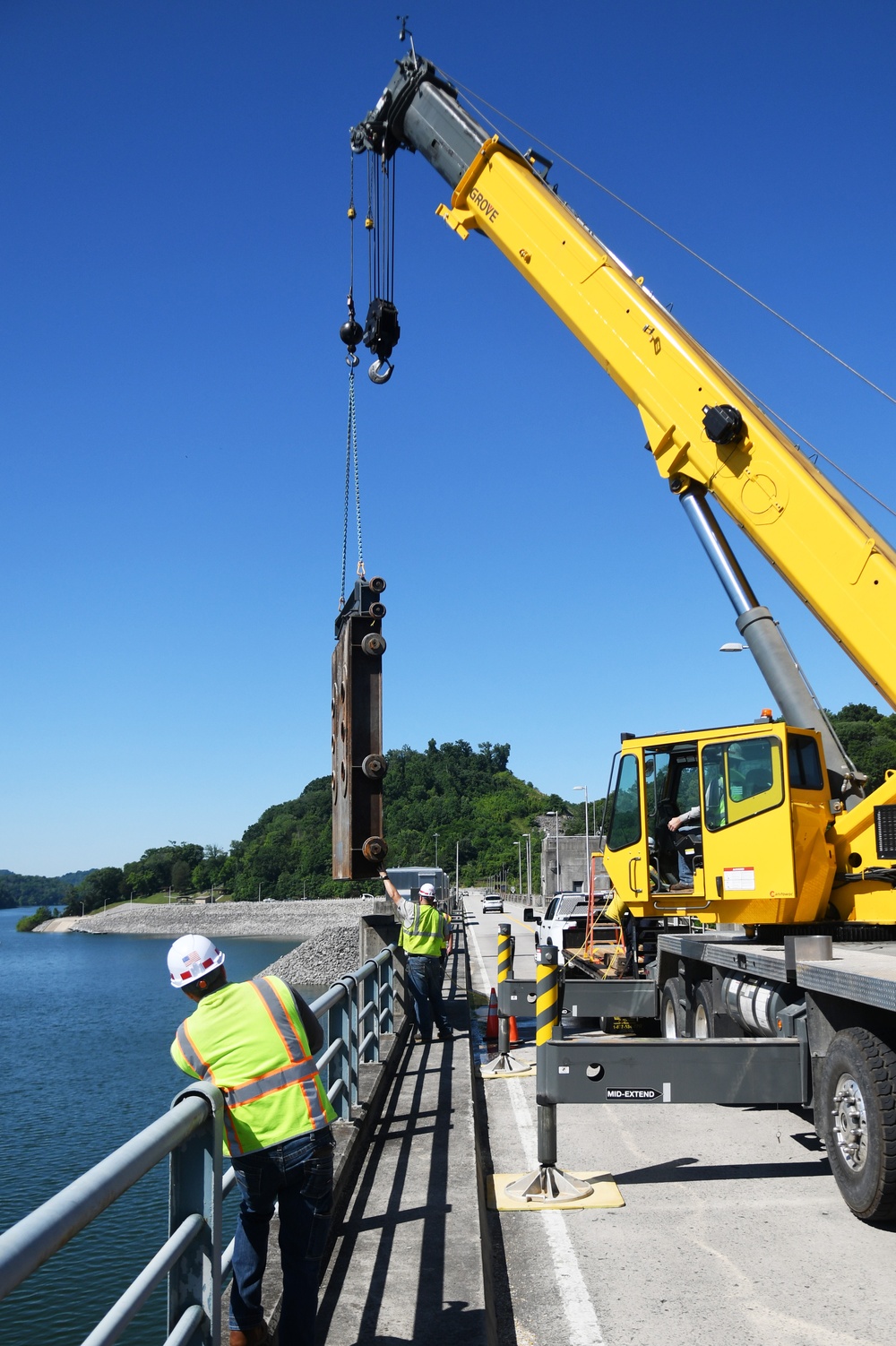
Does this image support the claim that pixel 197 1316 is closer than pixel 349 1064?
Yes

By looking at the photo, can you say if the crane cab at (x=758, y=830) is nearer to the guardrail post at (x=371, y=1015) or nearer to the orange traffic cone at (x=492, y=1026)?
the guardrail post at (x=371, y=1015)

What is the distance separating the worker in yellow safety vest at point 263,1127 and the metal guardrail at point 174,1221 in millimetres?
148

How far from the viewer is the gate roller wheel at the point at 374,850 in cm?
948

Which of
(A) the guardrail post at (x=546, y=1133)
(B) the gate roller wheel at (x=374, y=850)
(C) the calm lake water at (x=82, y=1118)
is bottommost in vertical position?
(C) the calm lake water at (x=82, y=1118)

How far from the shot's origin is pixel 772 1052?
718 centimetres

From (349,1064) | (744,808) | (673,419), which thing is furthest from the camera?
(673,419)

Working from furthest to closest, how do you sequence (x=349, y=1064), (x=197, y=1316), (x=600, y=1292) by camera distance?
(x=349, y=1064)
(x=600, y=1292)
(x=197, y=1316)

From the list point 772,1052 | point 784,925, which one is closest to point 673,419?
point 784,925

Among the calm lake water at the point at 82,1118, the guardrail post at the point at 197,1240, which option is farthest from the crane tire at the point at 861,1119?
the calm lake water at the point at 82,1118

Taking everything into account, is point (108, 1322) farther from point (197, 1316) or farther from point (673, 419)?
point (673, 419)

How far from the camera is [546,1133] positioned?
718 cm

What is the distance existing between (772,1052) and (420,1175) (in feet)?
7.98

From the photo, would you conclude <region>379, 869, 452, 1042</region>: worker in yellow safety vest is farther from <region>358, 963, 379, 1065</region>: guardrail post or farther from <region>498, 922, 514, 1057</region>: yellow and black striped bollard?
<region>358, 963, 379, 1065</region>: guardrail post

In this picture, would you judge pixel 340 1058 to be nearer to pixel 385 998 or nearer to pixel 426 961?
pixel 385 998
